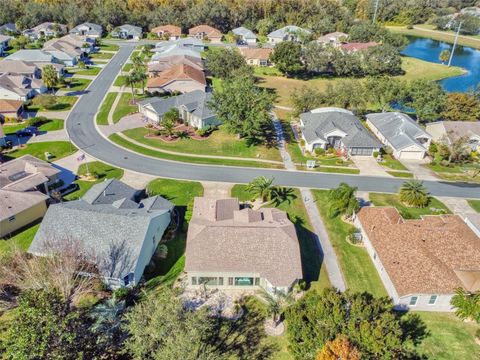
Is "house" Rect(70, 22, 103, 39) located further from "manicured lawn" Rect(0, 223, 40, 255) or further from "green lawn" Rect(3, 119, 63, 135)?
"manicured lawn" Rect(0, 223, 40, 255)

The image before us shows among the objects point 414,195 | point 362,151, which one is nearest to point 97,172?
point 362,151

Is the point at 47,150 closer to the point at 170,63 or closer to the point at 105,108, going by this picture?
the point at 105,108

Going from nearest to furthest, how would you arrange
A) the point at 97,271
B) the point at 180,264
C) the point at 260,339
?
the point at 260,339 → the point at 97,271 → the point at 180,264

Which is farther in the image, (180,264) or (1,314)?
(180,264)

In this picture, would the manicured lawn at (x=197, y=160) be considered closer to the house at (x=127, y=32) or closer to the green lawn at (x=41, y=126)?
the green lawn at (x=41, y=126)

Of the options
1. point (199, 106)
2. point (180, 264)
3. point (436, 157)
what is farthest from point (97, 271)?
→ point (436, 157)

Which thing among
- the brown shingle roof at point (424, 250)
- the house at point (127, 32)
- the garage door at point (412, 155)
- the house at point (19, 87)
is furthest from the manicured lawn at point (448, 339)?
the house at point (127, 32)

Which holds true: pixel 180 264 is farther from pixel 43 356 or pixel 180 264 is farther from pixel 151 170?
pixel 151 170
